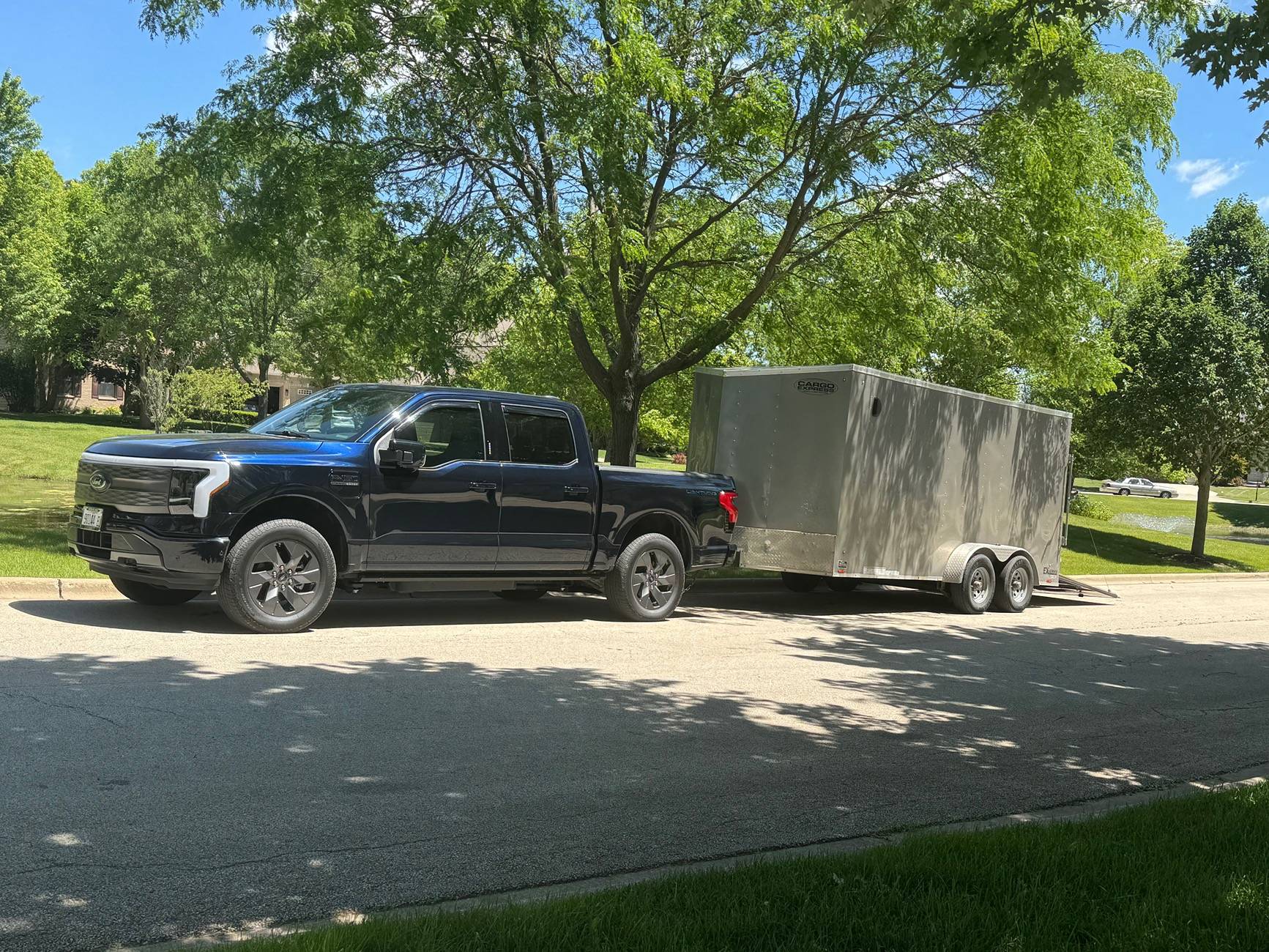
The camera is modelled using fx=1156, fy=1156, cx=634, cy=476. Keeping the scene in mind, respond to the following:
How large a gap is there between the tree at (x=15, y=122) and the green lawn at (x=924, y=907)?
141 feet

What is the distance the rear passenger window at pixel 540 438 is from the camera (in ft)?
35.0

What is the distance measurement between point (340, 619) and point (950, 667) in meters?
5.37

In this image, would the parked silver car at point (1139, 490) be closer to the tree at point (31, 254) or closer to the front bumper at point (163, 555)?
the tree at point (31, 254)

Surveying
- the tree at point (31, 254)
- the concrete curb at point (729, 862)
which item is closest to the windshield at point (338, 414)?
the concrete curb at point (729, 862)

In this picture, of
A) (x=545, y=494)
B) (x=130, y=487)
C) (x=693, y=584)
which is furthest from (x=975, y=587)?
(x=130, y=487)

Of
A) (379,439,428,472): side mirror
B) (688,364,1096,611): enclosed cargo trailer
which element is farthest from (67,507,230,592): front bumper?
(688,364,1096,611): enclosed cargo trailer

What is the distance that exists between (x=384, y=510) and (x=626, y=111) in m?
5.66

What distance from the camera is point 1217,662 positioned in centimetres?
1135

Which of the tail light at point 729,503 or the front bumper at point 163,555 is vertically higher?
the tail light at point 729,503

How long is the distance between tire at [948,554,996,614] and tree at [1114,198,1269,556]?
14.0 metres

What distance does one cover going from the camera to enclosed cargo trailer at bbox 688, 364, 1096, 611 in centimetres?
1282

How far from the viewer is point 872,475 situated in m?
13.0

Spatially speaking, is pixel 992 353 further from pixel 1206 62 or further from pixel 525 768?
pixel 525 768

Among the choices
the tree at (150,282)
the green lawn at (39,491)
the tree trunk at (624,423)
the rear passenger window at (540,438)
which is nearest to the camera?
the rear passenger window at (540,438)
